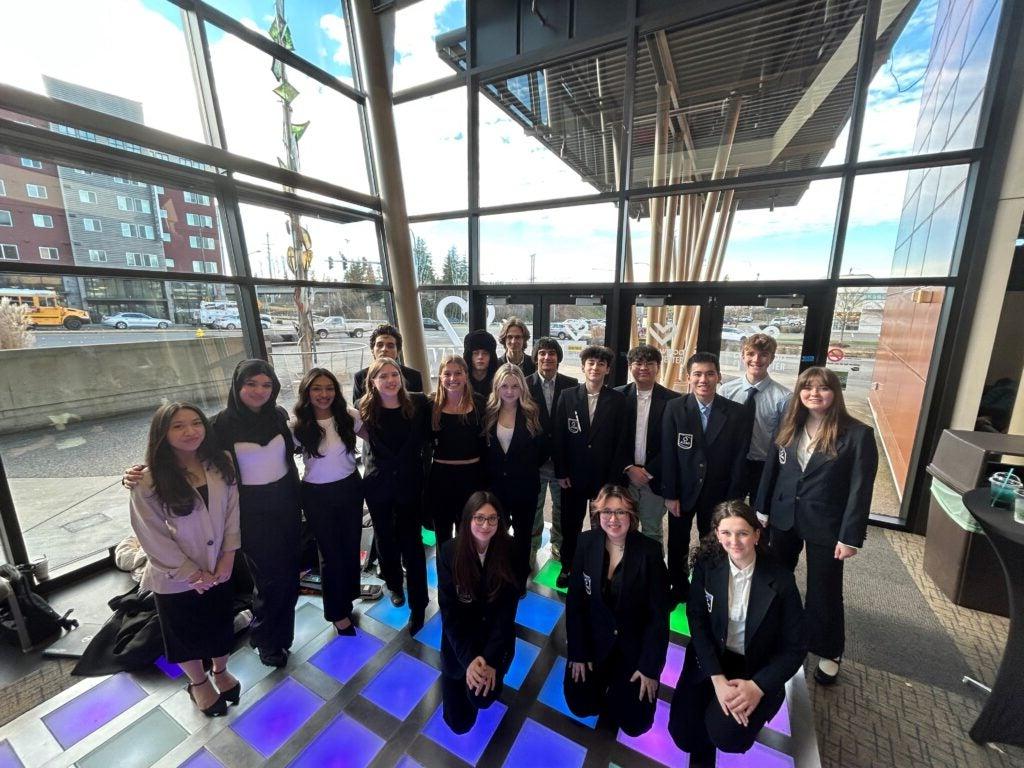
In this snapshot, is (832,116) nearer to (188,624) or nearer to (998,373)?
(998,373)

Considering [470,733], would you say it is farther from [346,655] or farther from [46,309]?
[46,309]

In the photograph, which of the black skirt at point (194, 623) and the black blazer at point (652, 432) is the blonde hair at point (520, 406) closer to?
the black blazer at point (652, 432)

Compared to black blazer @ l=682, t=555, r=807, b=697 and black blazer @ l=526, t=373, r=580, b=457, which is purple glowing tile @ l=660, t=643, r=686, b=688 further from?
black blazer @ l=526, t=373, r=580, b=457

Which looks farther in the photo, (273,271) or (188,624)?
(273,271)

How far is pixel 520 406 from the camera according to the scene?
2.48 m

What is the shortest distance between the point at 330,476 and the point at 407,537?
1.96ft

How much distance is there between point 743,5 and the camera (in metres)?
3.40

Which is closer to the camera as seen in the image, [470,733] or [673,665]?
[470,733]

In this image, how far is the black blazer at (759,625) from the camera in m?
1.55

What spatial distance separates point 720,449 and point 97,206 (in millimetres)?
4450

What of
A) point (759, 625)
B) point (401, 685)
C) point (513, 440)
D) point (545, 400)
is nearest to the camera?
point (759, 625)

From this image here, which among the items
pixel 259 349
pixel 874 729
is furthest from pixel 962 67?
pixel 259 349

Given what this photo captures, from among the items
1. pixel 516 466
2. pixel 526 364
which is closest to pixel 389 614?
pixel 516 466

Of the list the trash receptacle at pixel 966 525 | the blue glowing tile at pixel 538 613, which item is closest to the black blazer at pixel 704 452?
the blue glowing tile at pixel 538 613
